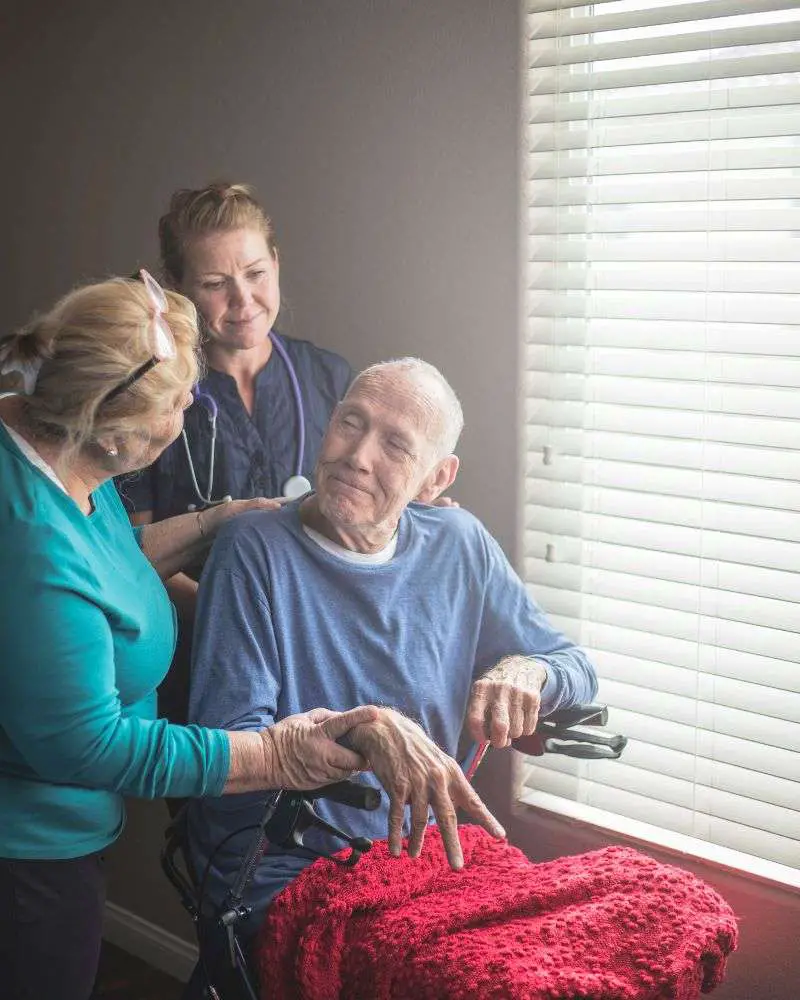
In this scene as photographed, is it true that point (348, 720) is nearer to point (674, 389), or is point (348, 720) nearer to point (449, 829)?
point (449, 829)

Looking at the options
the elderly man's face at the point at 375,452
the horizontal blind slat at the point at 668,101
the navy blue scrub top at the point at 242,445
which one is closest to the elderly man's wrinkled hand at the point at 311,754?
the elderly man's face at the point at 375,452

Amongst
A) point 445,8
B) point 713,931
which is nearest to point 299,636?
point 713,931

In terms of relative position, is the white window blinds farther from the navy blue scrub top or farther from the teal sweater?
the teal sweater

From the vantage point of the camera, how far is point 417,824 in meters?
1.64

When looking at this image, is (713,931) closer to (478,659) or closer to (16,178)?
(478,659)

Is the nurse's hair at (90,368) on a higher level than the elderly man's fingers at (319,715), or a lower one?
higher

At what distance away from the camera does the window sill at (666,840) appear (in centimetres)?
205

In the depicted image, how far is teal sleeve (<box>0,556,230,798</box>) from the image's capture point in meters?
1.49

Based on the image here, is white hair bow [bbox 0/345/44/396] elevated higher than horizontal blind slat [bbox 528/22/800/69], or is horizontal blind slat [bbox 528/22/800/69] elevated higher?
horizontal blind slat [bbox 528/22/800/69]

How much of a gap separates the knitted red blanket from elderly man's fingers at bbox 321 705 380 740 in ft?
0.72

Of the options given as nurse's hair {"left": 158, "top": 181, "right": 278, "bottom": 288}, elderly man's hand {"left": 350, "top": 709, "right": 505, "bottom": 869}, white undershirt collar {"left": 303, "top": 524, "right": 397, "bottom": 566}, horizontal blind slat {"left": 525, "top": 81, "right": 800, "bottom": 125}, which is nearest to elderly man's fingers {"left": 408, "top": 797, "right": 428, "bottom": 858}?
elderly man's hand {"left": 350, "top": 709, "right": 505, "bottom": 869}

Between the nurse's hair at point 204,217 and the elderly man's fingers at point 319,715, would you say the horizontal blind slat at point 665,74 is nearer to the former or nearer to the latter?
the nurse's hair at point 204,217

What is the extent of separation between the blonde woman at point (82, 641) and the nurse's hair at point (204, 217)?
397 millimetres

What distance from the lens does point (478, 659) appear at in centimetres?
204
